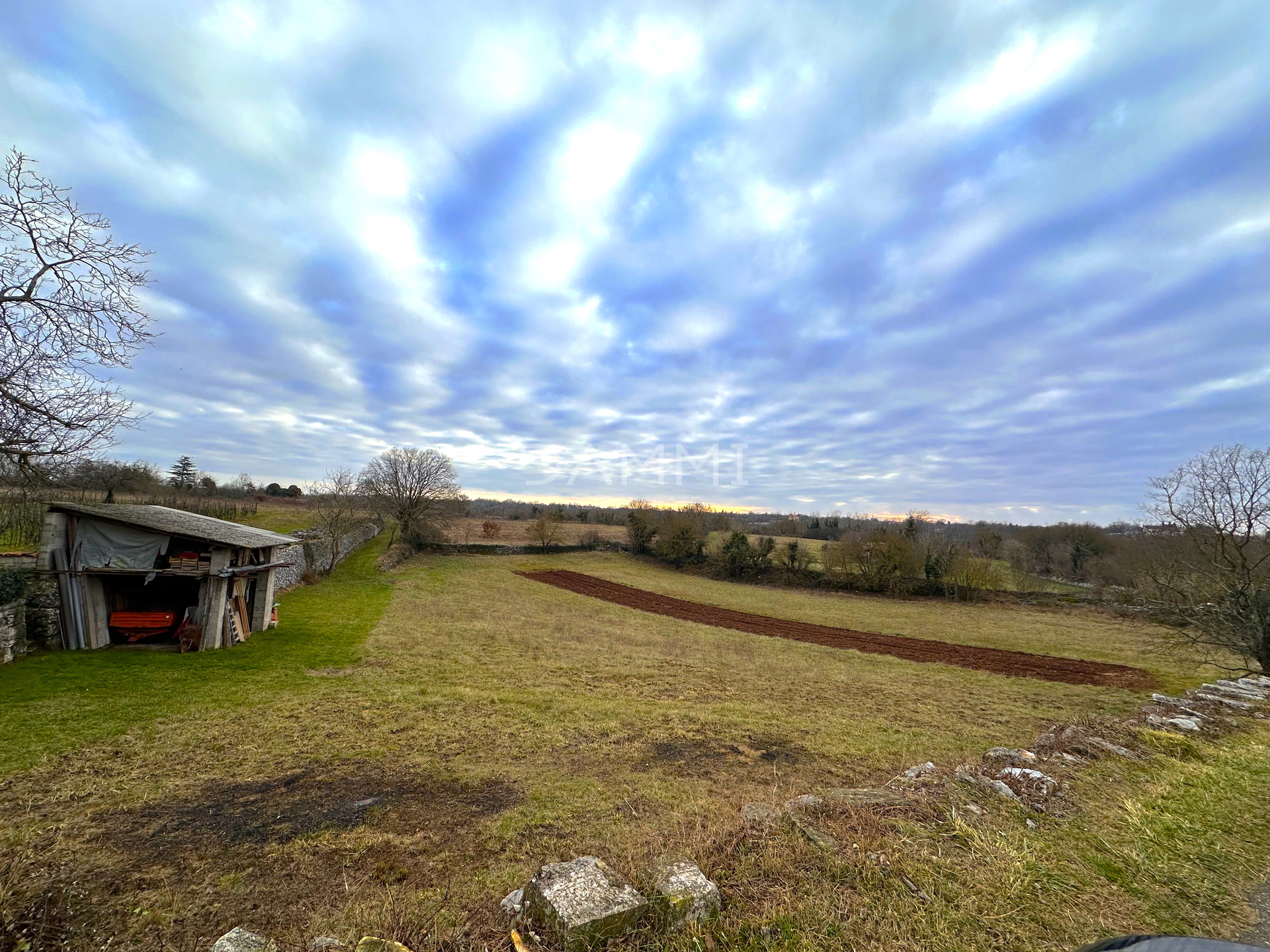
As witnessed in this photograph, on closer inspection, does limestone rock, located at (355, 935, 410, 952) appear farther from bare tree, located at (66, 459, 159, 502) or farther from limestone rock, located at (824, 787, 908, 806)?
bare tree, located at (66, 459, 159, 502)

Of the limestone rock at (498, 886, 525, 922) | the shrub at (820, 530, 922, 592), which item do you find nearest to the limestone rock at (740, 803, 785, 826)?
the limestone rock at (498, 886, 525, 922)

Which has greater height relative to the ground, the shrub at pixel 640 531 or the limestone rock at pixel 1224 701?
the shrub at pixel 640 531

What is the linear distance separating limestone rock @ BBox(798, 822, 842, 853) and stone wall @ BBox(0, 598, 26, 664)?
48.5 ft

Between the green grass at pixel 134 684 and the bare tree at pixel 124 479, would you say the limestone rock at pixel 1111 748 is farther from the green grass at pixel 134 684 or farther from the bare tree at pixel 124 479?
the bare tree at pixel 124 479

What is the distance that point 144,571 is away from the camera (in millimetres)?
10602

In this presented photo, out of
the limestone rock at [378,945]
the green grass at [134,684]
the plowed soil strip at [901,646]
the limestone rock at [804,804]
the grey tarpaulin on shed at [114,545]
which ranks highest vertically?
the grey tarpaulin on shed at [114,545]

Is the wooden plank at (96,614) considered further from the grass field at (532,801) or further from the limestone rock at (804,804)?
the limestone rock at (804,804)

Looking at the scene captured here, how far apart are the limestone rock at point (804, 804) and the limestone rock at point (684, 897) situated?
1719 mm

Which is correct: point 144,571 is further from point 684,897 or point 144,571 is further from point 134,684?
point 684,897

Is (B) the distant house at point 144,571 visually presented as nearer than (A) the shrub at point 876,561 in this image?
Yes

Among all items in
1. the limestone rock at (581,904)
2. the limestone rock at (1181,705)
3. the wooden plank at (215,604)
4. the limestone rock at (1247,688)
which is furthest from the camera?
the wooden plank at (215,604)

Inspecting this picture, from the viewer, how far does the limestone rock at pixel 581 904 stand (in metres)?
3.02

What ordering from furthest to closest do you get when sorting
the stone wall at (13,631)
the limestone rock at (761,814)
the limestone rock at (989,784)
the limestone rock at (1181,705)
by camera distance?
the stone wall at (13,631) → the limestone rock at (1181,705) → the limestone rock at (989,784) → the limestone rock at (761,814)

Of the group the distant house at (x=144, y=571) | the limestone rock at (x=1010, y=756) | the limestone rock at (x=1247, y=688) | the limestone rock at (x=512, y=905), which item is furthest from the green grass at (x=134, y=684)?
the limestone rock at (x=1247, y=688)
